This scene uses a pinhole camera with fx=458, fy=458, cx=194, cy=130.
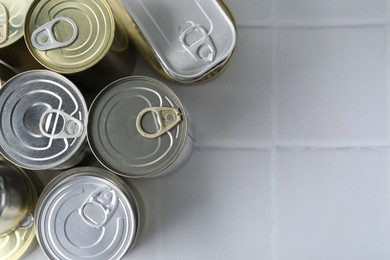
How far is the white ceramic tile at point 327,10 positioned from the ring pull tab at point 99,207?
58 centimetres

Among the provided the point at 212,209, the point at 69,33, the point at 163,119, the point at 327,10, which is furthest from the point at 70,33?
the point at 327,10

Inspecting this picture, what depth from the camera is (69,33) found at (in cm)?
90

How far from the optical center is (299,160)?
3.56ft

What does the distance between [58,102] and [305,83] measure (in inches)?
22.6

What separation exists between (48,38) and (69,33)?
0.13 ft

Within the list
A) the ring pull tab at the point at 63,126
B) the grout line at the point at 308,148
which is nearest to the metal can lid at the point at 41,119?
the ring pull tab at the point at 63,126

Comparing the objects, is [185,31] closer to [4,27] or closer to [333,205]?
[4,27]

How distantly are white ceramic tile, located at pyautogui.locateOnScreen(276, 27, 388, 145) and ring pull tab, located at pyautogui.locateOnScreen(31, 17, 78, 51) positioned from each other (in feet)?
1.61

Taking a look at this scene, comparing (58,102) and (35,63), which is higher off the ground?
(35,63)

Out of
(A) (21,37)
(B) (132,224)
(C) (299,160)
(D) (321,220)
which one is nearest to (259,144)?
(C) (299,160)

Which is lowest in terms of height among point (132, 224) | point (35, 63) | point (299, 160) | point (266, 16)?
point (132, 224)

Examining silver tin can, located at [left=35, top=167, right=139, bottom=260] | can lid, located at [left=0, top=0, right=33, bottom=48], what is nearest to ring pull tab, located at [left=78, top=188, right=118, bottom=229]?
silver tin can, located at [left=35, top=167, right=139, bottom=260]

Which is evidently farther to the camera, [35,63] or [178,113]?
[35,63]

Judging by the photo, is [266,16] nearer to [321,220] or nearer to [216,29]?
[216,29]
